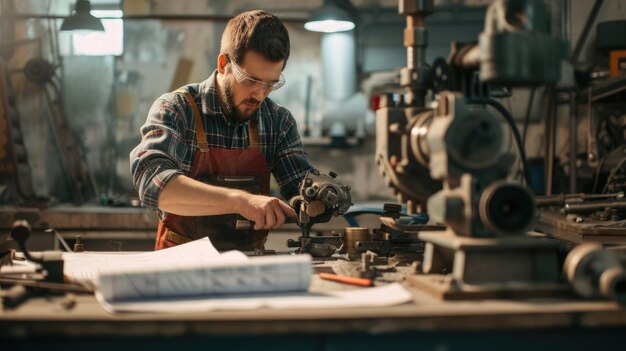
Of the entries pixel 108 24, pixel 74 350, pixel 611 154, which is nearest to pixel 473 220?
pixel 74 350

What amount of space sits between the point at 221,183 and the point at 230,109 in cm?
29

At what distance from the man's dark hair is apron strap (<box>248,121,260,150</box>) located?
0.35 metres

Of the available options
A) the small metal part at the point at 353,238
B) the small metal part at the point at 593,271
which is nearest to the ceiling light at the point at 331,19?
the small metal part at the point at 353,238

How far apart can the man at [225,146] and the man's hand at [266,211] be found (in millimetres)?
15

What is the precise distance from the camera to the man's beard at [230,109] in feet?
8.04

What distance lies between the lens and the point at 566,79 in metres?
4.20

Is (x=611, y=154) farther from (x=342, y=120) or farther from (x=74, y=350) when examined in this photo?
(x=74, y=350)

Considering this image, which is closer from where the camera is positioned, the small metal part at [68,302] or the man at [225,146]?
the small metal part at [68,302]

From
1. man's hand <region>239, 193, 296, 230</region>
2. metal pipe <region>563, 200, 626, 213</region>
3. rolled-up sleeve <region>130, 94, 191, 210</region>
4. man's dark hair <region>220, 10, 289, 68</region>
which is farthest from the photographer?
Answer: metal pipe <region>563, 200, 626, 213</region>

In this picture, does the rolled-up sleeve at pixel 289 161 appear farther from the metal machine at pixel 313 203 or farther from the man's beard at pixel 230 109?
the metal machine at pixel 313 203

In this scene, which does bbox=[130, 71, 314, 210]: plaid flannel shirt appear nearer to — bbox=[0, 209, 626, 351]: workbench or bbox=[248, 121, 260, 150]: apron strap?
bbox=[248, 121, 260, 150]: apron strap

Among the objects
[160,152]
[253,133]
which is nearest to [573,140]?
[253,133]

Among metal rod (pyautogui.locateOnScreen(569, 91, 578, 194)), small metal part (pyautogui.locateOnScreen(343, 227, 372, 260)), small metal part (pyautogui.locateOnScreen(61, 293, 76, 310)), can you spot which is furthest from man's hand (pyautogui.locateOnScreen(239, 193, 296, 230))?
metal rod (pyautogui.locateOnScreen(569, 91, 578, 194))

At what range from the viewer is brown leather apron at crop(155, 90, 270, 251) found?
2396 mm
